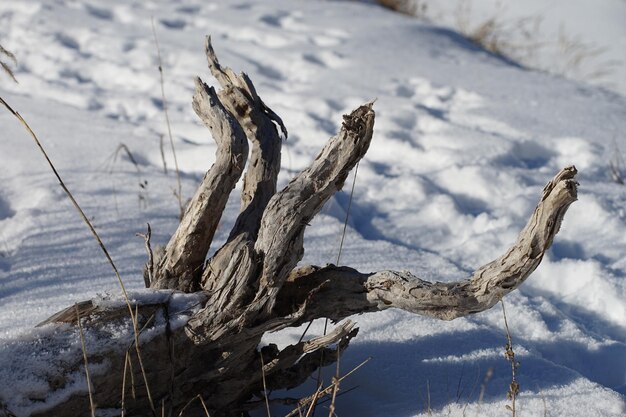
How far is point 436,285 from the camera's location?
179 cm

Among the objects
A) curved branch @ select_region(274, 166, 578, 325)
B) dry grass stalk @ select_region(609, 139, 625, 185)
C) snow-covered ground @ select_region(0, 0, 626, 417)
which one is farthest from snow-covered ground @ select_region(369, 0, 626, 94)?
curved branch @ select_region(274, 166, 578, 325)

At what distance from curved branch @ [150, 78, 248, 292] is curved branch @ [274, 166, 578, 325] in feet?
0.79

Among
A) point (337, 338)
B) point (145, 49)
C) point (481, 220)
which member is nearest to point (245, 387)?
point (337, 338)

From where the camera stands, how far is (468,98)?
4754mm

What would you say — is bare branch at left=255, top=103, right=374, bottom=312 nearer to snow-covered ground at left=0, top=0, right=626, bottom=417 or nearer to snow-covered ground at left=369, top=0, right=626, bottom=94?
snow-covered ground at left=0, top=0, right=626, bottom=417

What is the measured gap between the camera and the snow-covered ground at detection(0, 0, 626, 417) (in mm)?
2223

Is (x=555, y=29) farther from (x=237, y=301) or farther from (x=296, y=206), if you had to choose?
(x=237, y=301)

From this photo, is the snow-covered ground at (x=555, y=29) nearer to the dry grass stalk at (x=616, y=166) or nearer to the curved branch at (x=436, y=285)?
the dry grass stalk at (x=616, y=166)

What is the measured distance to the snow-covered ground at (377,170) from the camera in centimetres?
222

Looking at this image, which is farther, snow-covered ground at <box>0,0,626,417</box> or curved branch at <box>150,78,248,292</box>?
snow-covered ground at <box>0,0,626,417</box>

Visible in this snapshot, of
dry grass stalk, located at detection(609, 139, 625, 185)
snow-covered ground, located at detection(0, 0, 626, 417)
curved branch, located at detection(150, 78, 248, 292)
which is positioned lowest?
snow-covered ground, located at detection(0, 0, 626, 417)

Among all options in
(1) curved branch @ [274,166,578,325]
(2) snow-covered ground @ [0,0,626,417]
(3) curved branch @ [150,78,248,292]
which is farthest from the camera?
(2) snow-covered ground @ [0,0,626,417]

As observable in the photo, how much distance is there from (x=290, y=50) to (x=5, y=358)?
4.05 metres

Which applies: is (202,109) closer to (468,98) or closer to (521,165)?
(521,165)
